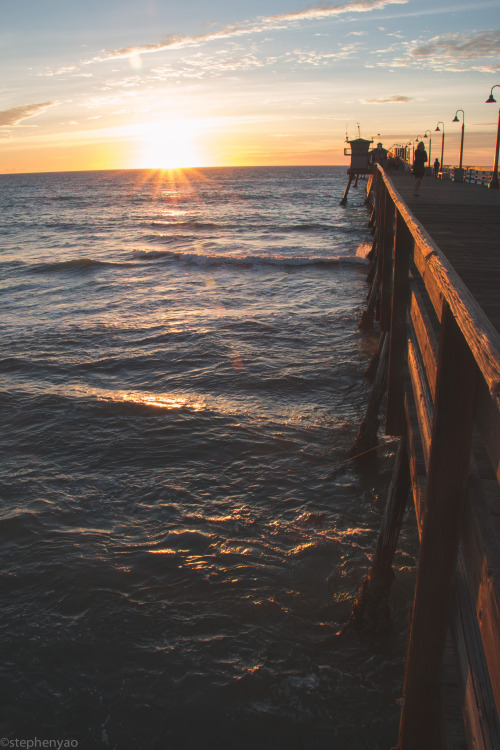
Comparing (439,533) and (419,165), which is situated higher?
(419,165)

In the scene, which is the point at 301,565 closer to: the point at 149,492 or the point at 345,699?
the point at 345,699

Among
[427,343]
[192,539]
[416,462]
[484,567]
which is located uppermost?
[427,343]

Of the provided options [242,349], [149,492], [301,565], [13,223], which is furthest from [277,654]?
[13,223]

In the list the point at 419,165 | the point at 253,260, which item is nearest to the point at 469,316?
the point at 419,165

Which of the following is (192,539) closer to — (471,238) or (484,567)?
(484,567)

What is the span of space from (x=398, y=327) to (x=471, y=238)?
246cm

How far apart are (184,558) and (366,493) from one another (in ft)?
7.15

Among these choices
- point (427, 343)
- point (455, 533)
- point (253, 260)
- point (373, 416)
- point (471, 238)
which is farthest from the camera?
point (253, 260)

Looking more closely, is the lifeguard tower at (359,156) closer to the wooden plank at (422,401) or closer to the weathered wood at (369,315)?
the weathered wood at (369,315)

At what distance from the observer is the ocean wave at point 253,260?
75.9 feet

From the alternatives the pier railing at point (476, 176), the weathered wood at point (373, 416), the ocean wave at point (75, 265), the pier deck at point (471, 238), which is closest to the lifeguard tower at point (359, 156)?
the pier railing at point (476, 176)

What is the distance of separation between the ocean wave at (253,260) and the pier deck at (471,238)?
1070 centimetres

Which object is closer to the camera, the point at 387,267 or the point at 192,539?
the point at 192,539

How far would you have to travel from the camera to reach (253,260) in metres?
24.2
